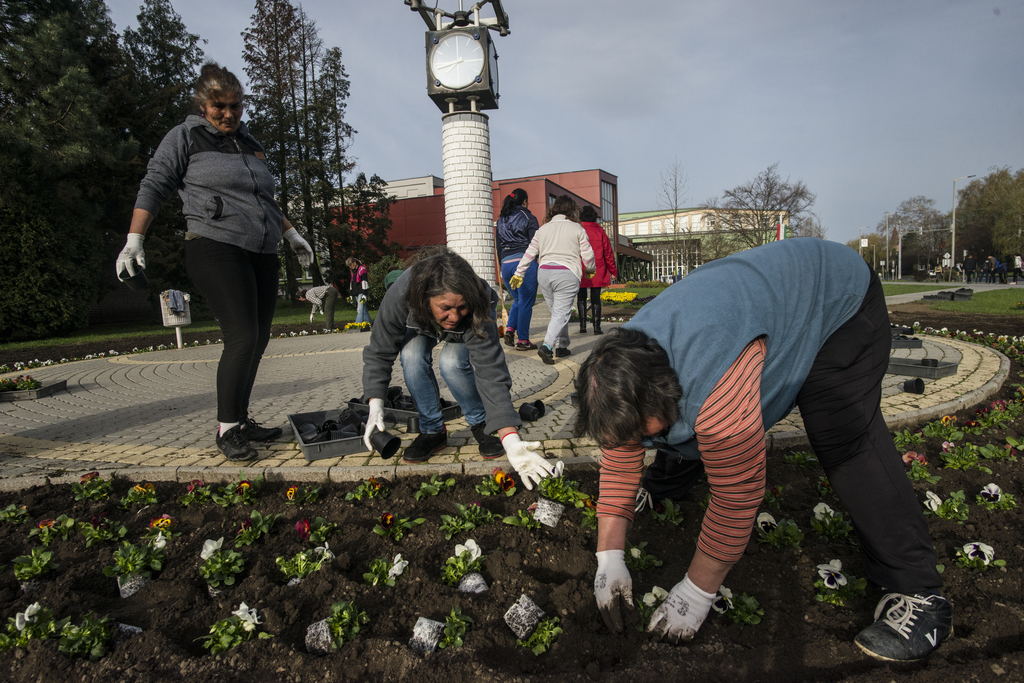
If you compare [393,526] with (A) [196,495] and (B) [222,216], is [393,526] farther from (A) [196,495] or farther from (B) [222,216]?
(B) [222,216]

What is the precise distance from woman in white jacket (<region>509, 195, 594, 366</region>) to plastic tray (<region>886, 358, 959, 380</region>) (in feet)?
9.87

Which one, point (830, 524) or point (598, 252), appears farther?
point (598, 252)

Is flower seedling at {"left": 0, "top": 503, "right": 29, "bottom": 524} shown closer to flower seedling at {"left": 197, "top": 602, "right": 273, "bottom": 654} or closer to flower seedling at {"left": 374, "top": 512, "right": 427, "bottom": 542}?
flower seedling at {"left": 197, "top": 602, "right": 273, "bottom": 654}

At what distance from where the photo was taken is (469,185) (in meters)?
10.8

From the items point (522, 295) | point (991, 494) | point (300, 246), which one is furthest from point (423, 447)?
point (522, 295)

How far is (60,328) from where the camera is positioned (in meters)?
14.6

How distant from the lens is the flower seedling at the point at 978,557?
1939 mm

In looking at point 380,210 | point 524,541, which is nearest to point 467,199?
point 524,541

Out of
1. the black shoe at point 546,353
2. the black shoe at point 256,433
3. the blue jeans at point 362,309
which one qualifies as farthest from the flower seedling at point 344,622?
the blue jeans at point 362,309

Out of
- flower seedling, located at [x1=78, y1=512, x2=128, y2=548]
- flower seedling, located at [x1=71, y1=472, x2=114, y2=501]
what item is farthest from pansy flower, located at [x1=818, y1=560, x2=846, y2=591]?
flower seedling, located at [x1=71, y1=472, x2=114, y2=501]

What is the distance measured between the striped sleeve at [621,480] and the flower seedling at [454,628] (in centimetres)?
57

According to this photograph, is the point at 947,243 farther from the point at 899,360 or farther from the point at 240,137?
the point at 240,137

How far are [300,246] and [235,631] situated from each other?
2755 mm

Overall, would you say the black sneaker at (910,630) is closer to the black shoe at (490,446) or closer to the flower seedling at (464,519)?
the flower seedling at (464,519)
